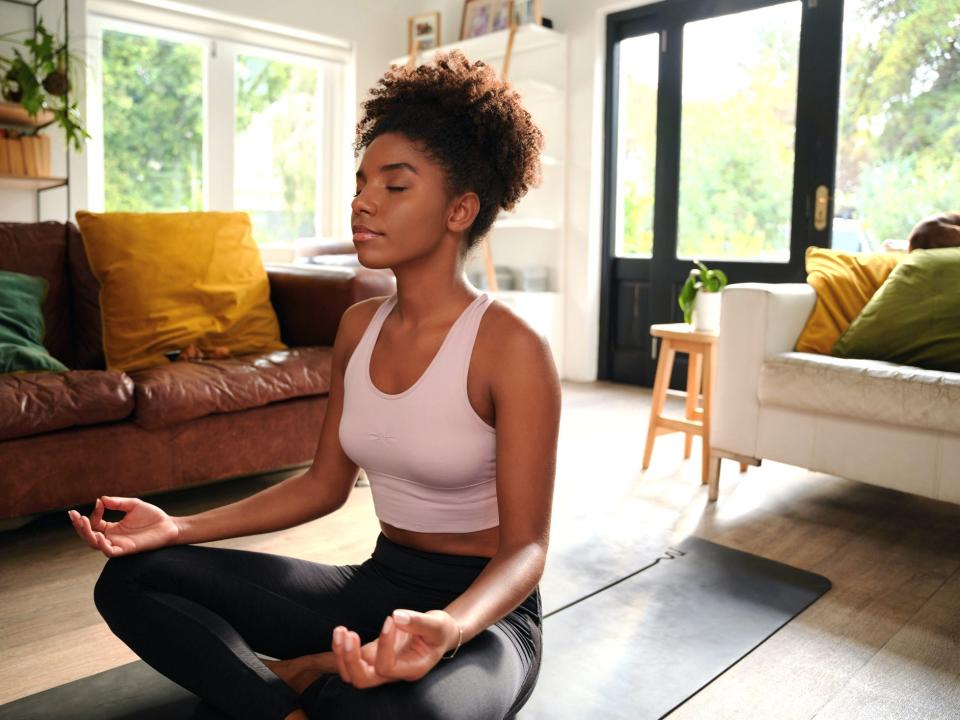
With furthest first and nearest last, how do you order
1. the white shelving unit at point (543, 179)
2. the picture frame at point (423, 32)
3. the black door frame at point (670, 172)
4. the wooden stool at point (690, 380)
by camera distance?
1. the picture frame at point (423, 32)
2. the white shelving unit at point (543, 179)
3. the black door frame at point (670, 172)
4. the wooden stool at point (690, 380)

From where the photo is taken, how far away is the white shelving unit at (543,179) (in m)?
4.80

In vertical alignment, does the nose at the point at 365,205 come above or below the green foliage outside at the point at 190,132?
below

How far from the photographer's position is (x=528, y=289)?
4879 mm

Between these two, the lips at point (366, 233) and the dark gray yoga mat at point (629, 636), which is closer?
the lips at point (366, 233)

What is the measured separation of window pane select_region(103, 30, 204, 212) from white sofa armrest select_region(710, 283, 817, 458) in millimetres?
3534

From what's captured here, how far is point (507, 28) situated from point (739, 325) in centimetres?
305

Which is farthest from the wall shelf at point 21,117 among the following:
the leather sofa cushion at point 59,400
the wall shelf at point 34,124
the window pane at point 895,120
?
the window pane at point 895,120

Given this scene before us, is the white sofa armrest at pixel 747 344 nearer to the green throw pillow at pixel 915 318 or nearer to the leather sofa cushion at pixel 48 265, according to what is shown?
the green throw pillow at pixel 915 318

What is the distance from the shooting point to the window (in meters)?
4.62

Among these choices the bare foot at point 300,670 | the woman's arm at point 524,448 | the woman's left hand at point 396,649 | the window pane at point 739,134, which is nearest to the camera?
the woman's left hand at point 396,649

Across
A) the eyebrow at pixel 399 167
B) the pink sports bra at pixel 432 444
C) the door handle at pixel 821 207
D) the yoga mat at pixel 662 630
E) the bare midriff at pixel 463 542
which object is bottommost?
the yoga mat at pixel 662 630

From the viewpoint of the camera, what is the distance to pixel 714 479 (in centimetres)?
260

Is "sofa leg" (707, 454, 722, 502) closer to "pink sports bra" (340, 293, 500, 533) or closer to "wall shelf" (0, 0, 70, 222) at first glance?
"pink sports bra" (340, 293, 500, 533)

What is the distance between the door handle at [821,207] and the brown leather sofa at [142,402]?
219cm
